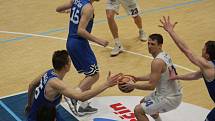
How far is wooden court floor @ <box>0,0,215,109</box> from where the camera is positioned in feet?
28.4

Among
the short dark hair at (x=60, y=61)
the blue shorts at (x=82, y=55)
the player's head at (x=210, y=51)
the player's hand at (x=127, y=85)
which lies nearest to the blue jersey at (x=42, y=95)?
the short dark hair at (x=60, y=61)

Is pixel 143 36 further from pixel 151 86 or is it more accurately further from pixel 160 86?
pixel 151 86

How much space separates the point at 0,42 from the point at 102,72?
320 cm

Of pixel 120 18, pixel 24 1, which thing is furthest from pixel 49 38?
pixel 24 1

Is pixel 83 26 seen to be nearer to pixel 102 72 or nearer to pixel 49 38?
pixel 102 72

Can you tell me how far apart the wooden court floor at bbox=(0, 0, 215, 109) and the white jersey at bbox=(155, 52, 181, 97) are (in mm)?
1474

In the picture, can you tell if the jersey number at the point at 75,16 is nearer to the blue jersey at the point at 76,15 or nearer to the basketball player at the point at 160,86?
the blue jersey at the point at 76,15

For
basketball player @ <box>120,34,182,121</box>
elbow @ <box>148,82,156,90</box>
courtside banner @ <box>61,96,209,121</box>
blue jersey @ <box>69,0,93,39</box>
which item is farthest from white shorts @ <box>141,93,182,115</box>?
blue jersey @ <box>69,0,93,39</box>

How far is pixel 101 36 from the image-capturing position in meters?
10.8

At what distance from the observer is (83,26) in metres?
6.77

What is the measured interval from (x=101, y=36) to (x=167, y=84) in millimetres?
4893

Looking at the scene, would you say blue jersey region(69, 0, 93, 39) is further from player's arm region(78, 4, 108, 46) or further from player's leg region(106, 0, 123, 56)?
player's leg region(106, 0, 123, 56)

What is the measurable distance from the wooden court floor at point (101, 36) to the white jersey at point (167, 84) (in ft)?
4.83

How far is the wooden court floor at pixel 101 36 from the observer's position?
341 inches
